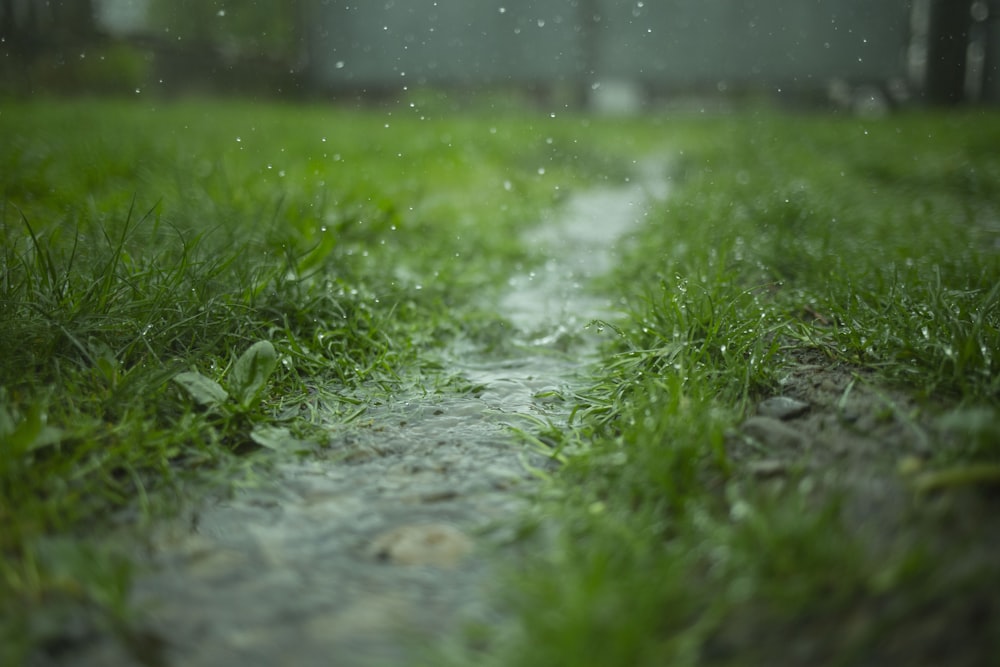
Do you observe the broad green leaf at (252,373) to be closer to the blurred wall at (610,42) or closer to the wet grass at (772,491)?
the wet grass at (772,491)

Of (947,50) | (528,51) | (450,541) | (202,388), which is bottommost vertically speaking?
(450,541)

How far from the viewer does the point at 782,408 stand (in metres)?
1.62

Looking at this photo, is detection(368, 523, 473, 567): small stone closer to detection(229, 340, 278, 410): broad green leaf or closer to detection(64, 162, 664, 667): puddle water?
detection(64, 162, 664, 667): puddle water

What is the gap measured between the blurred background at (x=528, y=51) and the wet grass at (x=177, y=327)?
6837 millimetres

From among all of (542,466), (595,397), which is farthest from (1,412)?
(595,397)

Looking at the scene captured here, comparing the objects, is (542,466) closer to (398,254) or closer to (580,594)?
(580,594)

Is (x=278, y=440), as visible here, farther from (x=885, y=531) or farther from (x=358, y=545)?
(x=885, y=531)

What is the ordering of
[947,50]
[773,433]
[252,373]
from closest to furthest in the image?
[773,433] < [252,373] < [947,50]

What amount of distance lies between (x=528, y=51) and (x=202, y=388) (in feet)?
34.6

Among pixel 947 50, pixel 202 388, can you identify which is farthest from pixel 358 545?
pixel 947 50

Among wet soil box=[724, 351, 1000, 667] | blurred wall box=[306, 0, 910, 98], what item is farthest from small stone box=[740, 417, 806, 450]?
blurred wall box=[306, 0, 910, 98]

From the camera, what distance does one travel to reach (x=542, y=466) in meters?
1.59

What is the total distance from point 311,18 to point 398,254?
9.87 m

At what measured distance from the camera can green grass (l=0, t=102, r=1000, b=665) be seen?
3.40ft
